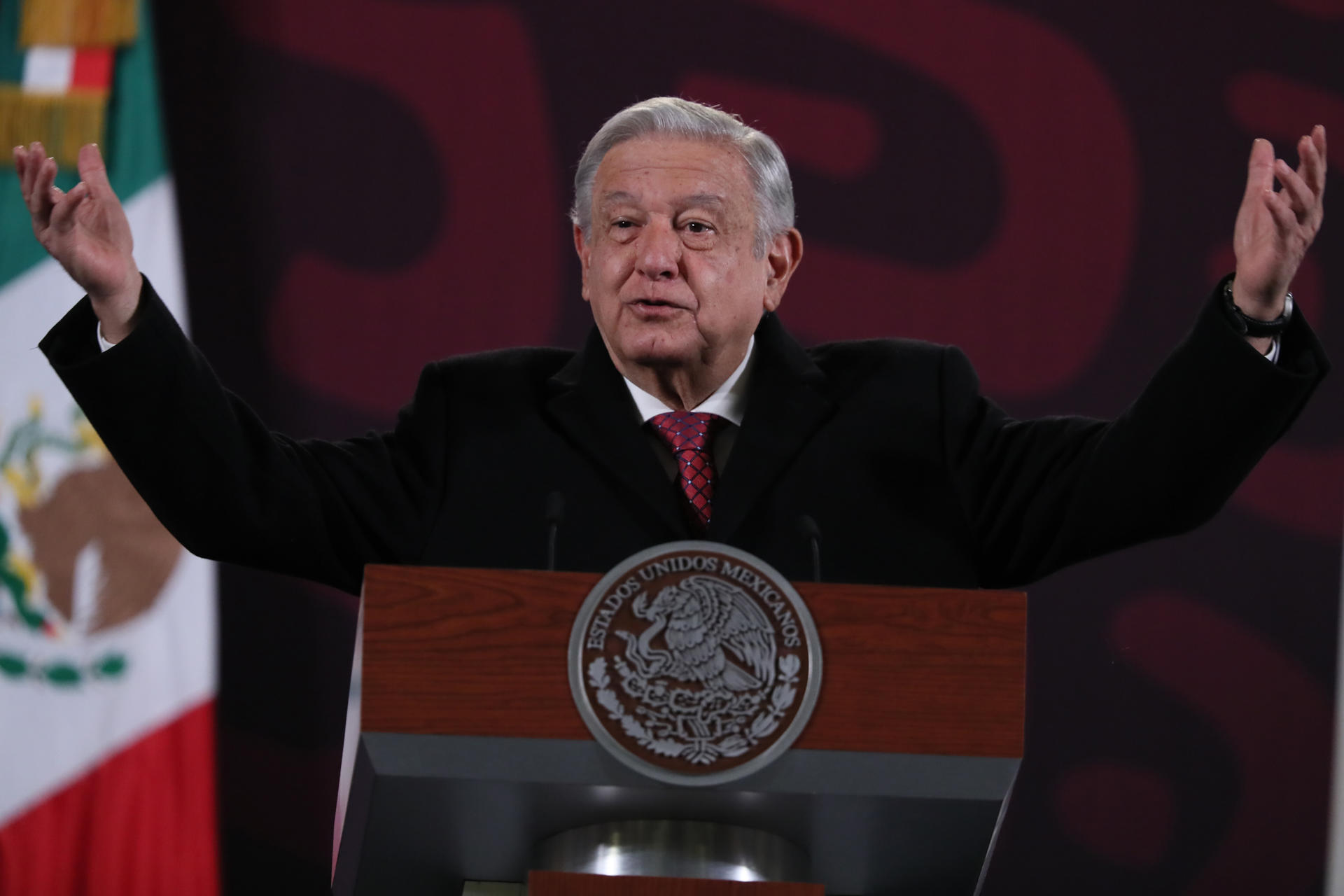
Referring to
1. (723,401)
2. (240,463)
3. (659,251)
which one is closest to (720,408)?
(723,401)

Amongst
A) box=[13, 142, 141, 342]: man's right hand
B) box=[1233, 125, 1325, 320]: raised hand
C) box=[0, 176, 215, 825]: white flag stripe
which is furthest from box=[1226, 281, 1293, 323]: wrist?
box=[0, 176, 215, 825]: white flag stripe

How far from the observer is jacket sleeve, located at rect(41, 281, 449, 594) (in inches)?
66.4

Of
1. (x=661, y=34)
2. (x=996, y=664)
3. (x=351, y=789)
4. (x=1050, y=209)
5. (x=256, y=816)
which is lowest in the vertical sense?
(x=351, y=789)

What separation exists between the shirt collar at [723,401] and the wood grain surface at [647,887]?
86 centimetres

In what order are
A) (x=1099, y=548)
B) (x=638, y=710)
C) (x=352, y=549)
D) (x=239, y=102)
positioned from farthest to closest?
(x=239, y=102)
(x=352, y=549)
(x=1099, y=548)
(x=638, y=710)

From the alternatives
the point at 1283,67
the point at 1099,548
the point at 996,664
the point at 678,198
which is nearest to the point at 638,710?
the point at 996,664

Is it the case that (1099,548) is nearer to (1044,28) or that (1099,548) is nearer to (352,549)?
(352,549)

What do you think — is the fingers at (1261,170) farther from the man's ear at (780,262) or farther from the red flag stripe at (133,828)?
the red flag stripe at (133,828)

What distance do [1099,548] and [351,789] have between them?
36.8 inches

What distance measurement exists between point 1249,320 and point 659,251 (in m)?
0.78

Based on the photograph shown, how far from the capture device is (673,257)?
212 centimetres

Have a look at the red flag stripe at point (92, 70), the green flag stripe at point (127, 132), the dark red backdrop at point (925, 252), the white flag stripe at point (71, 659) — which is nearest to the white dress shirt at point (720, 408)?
the dark red backdrop at point (925, 252)

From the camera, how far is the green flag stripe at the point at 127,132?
3408mm

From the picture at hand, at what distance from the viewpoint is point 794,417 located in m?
2.03
